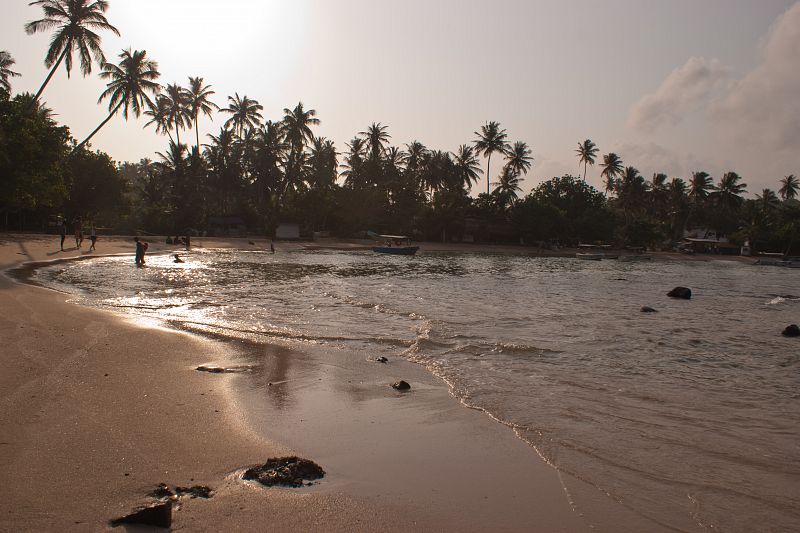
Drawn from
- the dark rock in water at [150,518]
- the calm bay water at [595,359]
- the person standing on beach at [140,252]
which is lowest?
the calm bay water at [595,359]

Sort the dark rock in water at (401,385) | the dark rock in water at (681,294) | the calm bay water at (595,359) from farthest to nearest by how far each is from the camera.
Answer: the dark rock in water at (681,294), the dark rock in water at (401,385), the calm bay water at (595,359)

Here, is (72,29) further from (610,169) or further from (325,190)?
(610,169)

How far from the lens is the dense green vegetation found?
5269 centimetres

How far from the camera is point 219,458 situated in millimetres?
4832

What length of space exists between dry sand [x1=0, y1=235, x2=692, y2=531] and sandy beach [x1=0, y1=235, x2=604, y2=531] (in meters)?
0.02

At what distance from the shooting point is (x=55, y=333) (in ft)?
32.1

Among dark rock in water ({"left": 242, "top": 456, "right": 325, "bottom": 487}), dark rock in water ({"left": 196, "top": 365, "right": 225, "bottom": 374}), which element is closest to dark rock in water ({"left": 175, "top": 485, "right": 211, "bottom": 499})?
dark rock in water ({"left": 242, "top": 456, "right": 325, "bottom": 487})

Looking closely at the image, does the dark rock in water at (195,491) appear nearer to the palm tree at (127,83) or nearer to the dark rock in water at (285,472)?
the dark rock in water at (285,472)

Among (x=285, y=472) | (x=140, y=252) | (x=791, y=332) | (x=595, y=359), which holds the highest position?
(x=140, y=252)

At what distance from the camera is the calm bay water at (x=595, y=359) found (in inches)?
203

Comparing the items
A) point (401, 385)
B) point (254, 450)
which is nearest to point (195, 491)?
point (254, 450)

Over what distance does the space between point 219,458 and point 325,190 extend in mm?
66261

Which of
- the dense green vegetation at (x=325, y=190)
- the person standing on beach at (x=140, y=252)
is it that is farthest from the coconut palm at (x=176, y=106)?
the person standing on beach at (x=140, y=252)

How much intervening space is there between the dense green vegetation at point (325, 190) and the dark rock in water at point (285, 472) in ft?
144
